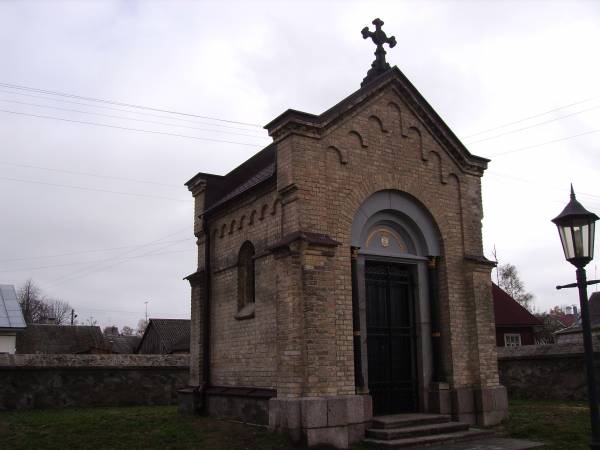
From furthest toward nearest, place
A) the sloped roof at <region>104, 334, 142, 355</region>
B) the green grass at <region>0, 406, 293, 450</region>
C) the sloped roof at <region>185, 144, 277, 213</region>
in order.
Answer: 1. the sloped roof at <region>104, 334, 142, 355</region>
2. the sloped roof at <region>185, 144, 277, 213</region>
3. the green grass at <region>0, 406, 293, 450</region>

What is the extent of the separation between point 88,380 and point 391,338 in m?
10.7

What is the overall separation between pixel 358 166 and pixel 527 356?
35.1 feet

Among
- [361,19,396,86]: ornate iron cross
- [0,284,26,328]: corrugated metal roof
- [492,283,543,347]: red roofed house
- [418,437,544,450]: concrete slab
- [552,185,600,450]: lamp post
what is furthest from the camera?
[492,283,543,347]: red roofed house

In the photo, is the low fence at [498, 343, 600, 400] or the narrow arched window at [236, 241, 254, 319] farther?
the low fence at [498, 343, 600, 400]

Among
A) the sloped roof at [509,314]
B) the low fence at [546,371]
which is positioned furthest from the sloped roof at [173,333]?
the low fence at [546,371]

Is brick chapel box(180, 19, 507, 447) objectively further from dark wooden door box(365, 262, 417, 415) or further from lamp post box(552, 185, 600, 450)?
lamp post box(552, 185, 600, 450)

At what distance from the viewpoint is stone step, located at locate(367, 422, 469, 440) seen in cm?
1043

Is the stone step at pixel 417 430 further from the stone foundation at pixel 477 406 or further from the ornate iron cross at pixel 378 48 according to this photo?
the ornate iron cross at pixel 378 48

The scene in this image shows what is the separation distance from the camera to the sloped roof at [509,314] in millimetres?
30391

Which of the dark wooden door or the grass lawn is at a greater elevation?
the dark wooden door

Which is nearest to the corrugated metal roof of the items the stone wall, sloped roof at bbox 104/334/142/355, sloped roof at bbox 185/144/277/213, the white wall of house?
the white wall of house

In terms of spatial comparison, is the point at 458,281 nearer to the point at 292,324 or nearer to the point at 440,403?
the point at 440,403

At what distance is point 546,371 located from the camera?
18328 millimetres

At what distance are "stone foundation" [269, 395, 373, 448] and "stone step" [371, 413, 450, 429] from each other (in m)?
0.34
